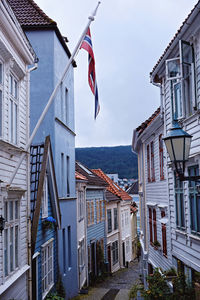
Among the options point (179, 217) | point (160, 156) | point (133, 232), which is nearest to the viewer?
point (179, 217)

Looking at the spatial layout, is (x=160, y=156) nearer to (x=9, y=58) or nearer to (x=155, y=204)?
(x=155, y=204)

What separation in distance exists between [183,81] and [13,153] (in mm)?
4747

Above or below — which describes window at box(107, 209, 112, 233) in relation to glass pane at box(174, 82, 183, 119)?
below

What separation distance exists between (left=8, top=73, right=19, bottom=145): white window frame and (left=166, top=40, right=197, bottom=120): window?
394cm

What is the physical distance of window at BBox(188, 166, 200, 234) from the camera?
10258mm

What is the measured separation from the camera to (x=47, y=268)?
43.7ft

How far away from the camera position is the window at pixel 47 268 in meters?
12.7

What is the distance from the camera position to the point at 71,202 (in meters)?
18.9

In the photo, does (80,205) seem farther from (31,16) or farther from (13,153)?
(13,153)

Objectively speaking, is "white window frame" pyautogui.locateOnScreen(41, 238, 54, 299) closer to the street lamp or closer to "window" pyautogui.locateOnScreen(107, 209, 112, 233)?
the street lamp

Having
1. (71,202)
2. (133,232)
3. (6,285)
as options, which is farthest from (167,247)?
(133,232)

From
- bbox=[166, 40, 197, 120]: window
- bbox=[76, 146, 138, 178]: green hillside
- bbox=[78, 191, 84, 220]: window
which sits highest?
bbox=[76, 146, 138, 178]: green hillside

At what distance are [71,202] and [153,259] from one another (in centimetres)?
447

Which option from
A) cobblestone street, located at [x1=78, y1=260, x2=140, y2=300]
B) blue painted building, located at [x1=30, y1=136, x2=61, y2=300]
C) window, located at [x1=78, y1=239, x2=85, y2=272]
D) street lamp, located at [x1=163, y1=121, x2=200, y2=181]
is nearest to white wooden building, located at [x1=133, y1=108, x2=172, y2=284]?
cobblestone street, located at [x1=78, y1=260, x2=140, y2=300]
